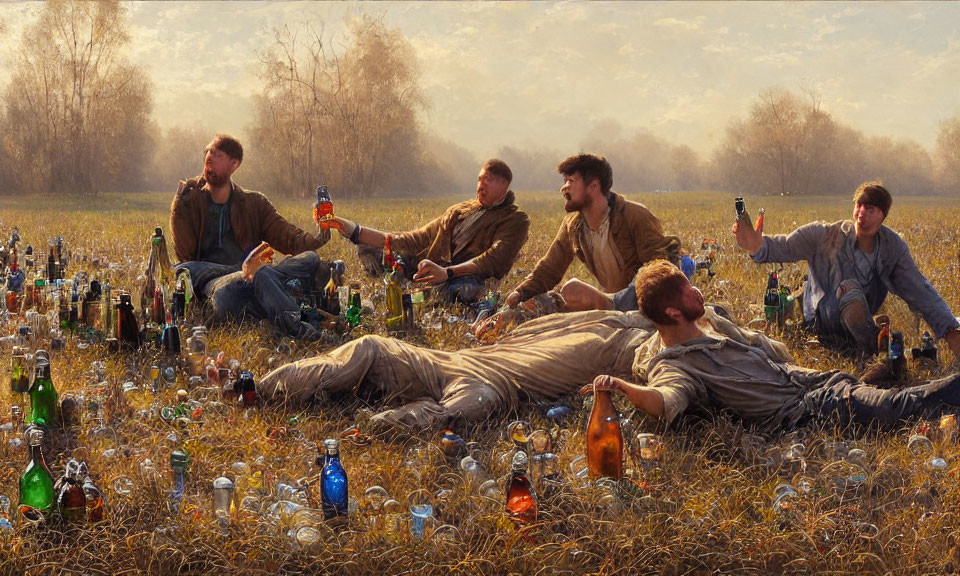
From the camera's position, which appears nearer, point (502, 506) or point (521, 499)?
point (521, 499)

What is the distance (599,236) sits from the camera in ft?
26.7

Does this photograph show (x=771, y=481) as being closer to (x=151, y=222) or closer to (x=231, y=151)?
(x=231, y=151)

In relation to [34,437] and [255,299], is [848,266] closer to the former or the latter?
[255,299]

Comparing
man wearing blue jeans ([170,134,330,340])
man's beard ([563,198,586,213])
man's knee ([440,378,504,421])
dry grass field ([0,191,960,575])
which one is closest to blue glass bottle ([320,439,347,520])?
dry grass field ([0,191,960,575])

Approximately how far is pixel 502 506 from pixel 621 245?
4.23 meters

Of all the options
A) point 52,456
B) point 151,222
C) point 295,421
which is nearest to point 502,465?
point 295,421

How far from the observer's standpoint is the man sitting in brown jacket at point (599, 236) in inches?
310

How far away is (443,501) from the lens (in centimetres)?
436

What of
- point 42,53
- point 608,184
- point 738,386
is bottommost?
point 738,386

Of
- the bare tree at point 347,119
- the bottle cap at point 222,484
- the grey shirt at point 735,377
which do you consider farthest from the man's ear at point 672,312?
the bare tree at point 347,119

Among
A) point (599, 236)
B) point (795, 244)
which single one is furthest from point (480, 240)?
point (795, 244)

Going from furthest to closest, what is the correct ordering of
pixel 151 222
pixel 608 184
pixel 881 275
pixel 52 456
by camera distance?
pixel 151 222 → pixel 608 184 → pixel 881 275 → pixel 52 456

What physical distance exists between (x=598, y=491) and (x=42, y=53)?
36374 mm

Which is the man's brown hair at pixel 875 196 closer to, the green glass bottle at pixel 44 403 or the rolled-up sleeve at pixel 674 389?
the rolled-up sleeve at pixel 674 389
